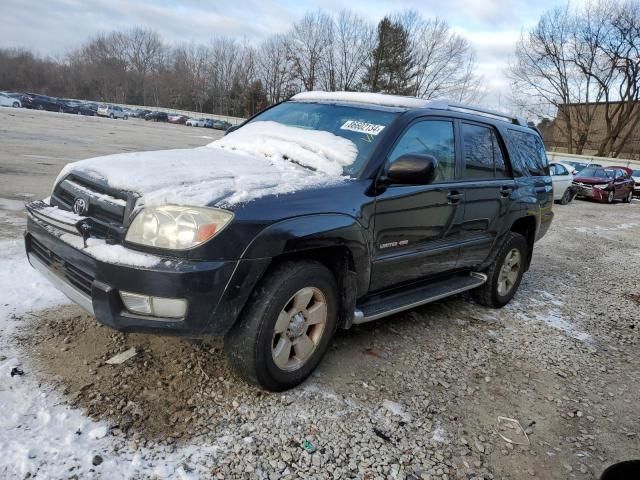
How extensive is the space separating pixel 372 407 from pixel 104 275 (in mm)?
1751

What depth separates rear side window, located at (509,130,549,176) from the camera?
4926mm

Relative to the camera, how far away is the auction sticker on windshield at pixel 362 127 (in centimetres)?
344

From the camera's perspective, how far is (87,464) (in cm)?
223

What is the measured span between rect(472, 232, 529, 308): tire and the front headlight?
3256 millimetres

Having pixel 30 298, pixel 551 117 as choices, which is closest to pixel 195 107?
pixel 551 117

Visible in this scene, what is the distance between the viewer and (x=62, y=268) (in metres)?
2.79

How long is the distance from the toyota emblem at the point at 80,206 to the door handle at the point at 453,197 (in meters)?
2.62

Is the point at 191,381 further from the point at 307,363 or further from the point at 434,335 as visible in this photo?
the point at 434,335

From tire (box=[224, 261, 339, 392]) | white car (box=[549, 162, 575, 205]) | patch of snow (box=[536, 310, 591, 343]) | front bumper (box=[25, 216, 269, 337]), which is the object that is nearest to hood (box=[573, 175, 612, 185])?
white car (box=[549, 162, 575, 205])

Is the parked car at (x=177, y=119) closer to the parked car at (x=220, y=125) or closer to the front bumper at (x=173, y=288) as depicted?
the parked car at (x=220, y=125)

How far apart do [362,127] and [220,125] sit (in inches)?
2429

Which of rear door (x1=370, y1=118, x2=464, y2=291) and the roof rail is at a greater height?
the roof rail

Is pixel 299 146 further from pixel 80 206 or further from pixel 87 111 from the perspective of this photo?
pixel 87 111

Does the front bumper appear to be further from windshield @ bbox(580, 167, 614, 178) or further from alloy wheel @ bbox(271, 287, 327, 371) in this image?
windshield @ bbox(580, 167, 614, 178)
